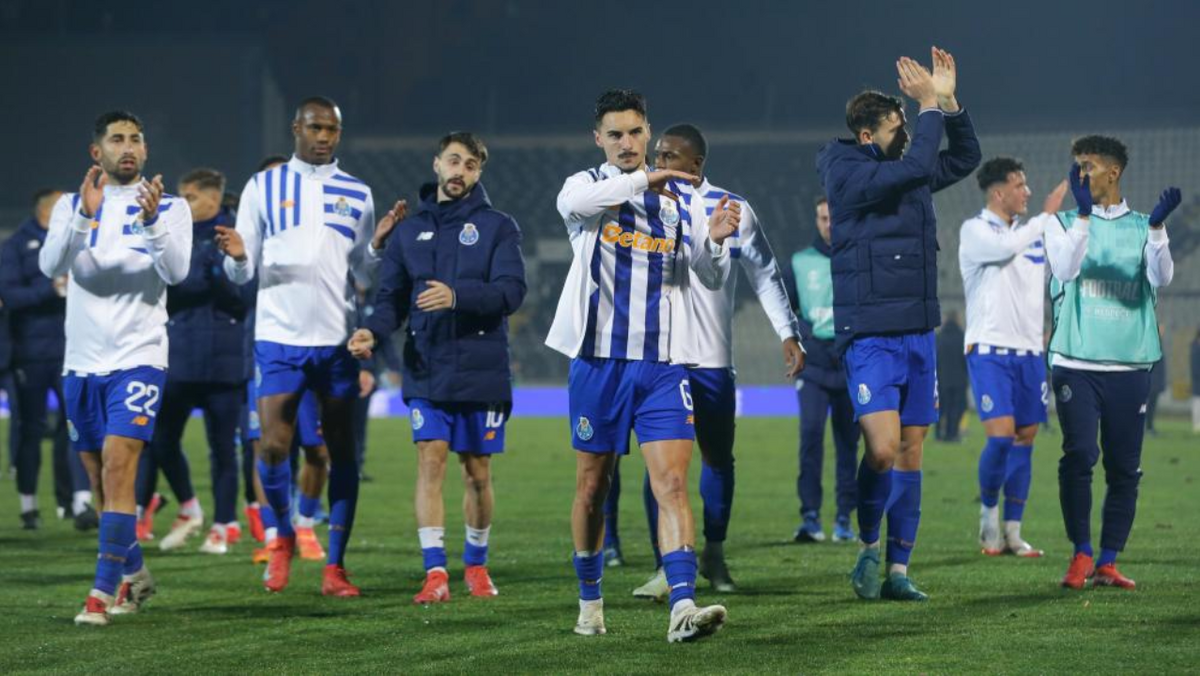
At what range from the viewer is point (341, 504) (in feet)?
27.7

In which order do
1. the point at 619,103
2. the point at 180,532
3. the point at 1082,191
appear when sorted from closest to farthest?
1. the point at 619,103
2. the point at 1082,191
3. the point at 180,532

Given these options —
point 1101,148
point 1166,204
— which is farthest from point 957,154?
point 1166,204

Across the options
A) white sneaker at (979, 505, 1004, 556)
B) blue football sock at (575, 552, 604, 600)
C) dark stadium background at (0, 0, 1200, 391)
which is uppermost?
dark stadium background at (0, 0, 1200, 391)

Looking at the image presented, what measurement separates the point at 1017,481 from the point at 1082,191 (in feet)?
9.03

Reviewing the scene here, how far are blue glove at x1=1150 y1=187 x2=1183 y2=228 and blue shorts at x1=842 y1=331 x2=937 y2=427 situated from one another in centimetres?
124

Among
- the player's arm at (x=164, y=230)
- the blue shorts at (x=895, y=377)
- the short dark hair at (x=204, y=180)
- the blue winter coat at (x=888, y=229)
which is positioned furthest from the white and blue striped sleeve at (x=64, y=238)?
the blue shorts at (x=895, y=377)

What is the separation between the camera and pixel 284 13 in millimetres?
42250

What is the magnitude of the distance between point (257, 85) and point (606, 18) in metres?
9.28

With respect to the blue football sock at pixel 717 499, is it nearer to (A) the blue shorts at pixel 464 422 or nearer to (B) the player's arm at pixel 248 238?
(A) the blue shorts at pixel 464 422

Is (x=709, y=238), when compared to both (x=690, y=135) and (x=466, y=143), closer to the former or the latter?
(x=690, y=135)

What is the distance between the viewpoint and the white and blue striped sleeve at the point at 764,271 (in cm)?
815

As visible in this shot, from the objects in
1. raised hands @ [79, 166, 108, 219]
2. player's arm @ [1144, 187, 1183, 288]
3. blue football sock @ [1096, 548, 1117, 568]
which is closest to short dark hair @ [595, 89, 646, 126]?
raised hands @ [79, 166, 108, 219]

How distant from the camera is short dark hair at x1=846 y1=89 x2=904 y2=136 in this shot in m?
8.02

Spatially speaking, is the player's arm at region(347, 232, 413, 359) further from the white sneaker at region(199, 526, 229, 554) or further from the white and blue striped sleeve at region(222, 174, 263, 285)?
the white sneaker at region(199, 526, 229, 554)
